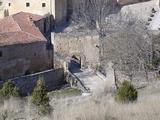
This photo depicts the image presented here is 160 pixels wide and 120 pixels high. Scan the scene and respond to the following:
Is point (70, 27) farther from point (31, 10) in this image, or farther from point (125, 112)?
point (125, 112)

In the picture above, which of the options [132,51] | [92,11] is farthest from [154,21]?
[132,51]

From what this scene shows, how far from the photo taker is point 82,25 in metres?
37.0

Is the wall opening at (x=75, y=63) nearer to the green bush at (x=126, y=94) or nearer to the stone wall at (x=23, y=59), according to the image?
the stone wall at (x=23, y=59)

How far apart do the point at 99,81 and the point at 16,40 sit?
622 cm

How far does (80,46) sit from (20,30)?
13.0ft

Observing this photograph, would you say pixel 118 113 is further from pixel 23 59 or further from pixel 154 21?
pixel 154 21

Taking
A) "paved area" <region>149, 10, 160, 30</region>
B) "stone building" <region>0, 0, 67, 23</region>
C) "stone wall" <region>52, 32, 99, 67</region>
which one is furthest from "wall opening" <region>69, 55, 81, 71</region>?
"stone building" <region>0, 0, 67, 23</region>

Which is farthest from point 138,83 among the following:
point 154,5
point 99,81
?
point 154,5

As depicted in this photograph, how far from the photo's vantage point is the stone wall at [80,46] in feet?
102

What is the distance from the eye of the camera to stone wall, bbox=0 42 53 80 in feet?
94.4

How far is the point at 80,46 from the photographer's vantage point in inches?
1264

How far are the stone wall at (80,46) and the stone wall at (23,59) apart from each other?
96 cm

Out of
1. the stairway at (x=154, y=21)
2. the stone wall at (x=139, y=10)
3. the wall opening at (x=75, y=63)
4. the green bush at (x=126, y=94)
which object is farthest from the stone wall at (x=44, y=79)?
the green bush at (x=126, y=94)

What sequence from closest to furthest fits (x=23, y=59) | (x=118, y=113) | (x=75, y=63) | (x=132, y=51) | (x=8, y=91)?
1. (x=118, y=113)
2. (x=8, y=91)
3. (x=132, y=51)
4. (x=23, y=59)
5. (x=75, y=63)
